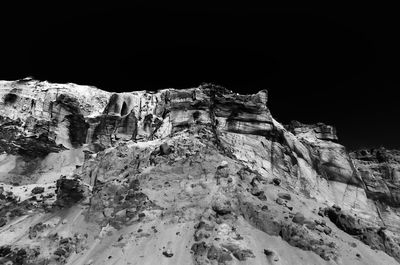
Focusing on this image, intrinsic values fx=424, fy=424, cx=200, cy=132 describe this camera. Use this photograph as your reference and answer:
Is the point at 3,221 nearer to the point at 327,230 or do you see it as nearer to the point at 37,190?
the point at 37,190

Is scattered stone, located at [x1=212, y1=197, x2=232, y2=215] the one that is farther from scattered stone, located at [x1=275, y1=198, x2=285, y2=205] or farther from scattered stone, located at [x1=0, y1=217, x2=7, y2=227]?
scattered stone, located at [x1=0, y1=217, x2=7, y2=227]

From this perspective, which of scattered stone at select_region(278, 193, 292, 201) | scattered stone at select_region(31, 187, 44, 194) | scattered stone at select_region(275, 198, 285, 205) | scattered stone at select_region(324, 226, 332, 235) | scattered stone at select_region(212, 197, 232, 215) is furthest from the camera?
scattered stone at select_region(31, 187, 44, 194)

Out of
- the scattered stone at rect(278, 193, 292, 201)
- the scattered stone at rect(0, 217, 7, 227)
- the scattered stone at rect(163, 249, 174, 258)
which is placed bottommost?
the scattered stone at rect(0, 217, 7, 227)

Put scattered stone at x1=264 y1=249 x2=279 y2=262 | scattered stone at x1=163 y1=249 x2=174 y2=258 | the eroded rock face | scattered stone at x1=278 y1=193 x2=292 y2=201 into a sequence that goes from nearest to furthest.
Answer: scattered stone at x1=163 y1=249 x2=174 y2=258 < scattered stone at x1=264 y1=249 x2=279 y2=262 < scattered stone at x1=278 y1=193 x2=292 y2=201 < the eroded rock face

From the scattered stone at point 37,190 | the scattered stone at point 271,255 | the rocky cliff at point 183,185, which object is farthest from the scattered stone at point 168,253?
the scattered stone at point 37,190

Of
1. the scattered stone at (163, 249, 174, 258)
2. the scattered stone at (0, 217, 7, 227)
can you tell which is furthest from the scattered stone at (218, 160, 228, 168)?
the scattered stone at (0, 217, 7, 227)

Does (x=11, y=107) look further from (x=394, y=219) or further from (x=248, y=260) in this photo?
(x=394, y=219)

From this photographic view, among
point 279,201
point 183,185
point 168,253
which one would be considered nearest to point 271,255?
point 168,253

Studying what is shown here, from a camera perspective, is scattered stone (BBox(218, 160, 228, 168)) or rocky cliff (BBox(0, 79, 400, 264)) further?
scattered stone (BBox(218, 160, 228, 168))

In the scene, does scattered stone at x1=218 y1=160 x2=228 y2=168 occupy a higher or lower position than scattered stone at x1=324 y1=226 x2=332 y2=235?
higher
